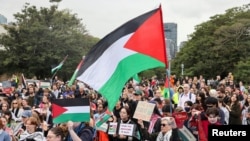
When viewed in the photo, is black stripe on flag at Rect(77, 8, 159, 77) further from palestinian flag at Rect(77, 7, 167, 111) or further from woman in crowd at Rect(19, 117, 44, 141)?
woman in crowd at Rect(19, 117, 44, 141)

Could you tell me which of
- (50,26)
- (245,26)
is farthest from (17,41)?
(245,26)

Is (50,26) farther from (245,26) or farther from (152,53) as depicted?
(152,53)

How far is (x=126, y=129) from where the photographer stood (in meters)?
6.38

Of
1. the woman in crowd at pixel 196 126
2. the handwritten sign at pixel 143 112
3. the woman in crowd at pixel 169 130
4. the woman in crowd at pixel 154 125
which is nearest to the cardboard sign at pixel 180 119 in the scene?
the woman in crowd at pixel 196 126

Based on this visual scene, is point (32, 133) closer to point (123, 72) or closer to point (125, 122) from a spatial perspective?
point (125, 122)

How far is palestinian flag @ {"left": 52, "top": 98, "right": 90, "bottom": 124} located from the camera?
6.02m

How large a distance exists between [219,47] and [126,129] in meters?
42.2

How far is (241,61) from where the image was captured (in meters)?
43.4

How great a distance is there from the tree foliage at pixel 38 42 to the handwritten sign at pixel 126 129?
41158mm

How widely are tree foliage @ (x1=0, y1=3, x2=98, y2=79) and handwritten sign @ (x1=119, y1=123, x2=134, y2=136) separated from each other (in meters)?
41.2

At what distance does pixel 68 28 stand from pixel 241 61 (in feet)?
64.7

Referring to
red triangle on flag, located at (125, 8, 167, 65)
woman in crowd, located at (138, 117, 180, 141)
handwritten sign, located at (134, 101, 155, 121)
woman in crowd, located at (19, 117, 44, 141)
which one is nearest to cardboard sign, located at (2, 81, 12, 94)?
woman in crowd, located at (19, 117, 44, 141)

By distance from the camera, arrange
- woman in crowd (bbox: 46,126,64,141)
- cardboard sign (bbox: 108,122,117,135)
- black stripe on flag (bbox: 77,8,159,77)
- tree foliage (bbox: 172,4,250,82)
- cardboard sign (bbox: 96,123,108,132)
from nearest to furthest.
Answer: woman in crowd (bbox: 46,126,64,141) → black stripe on flag (bbox: 77,8,159,77) → cardboard sign (bbox: 108,122,117,135) → cardboard sign (bbox: 96,123,108,132) → tree foliage (bbox: 172,4,250,82)

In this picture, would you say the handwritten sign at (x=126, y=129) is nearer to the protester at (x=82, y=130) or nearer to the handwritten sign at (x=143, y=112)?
the handwritten sign at (x=143, y=112)
